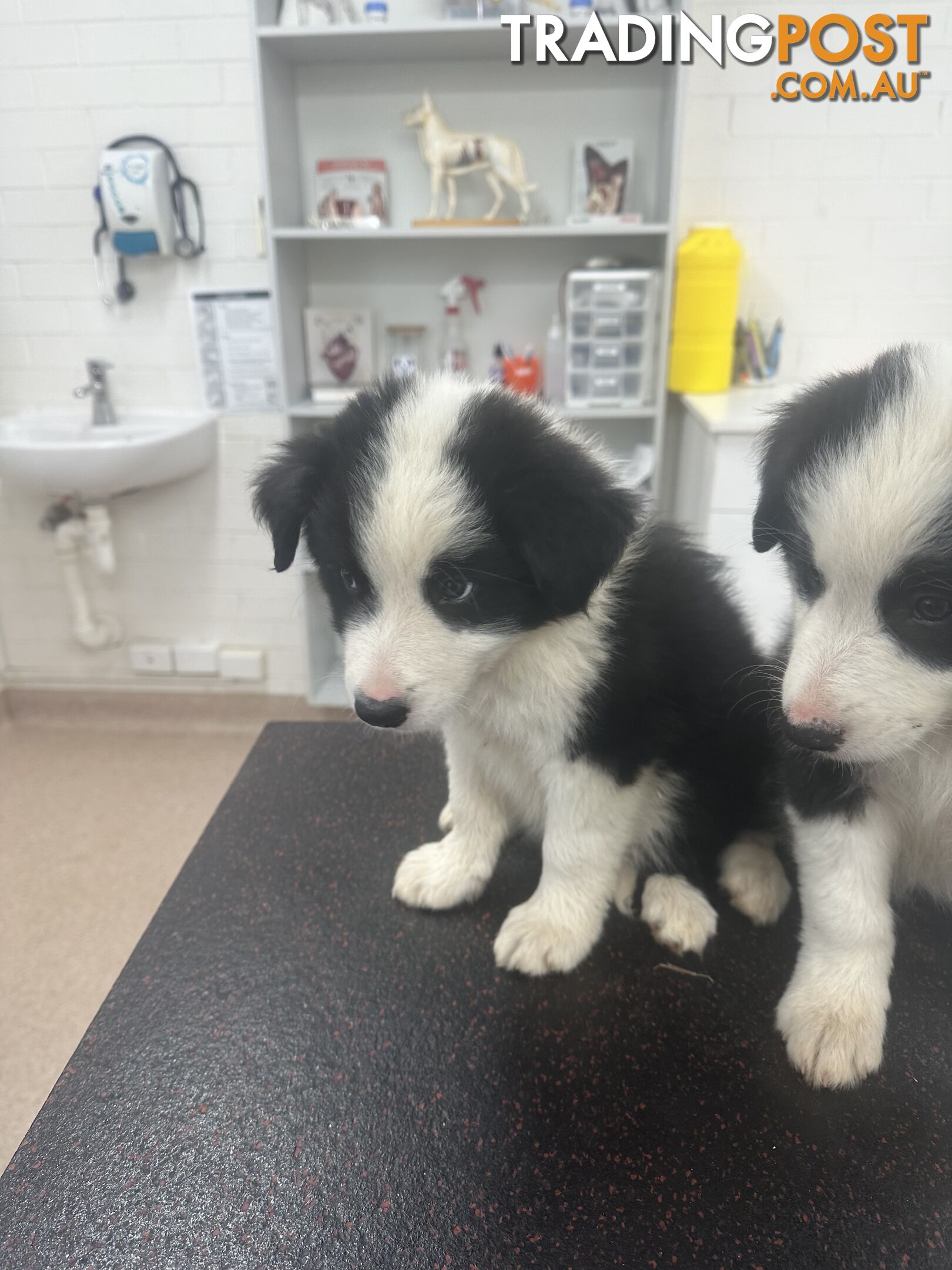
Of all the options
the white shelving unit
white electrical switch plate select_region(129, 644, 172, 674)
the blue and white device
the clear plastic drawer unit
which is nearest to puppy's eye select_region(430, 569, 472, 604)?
the white shelving unit

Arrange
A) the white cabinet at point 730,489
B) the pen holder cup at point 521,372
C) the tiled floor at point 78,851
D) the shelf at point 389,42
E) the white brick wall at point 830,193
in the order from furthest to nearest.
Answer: the pen holder cup at point 521,372, the white brick wall at point 830,193, the shelf at point 389,42, the white cabinet at point 730,489, the tiled floor at point 78,851

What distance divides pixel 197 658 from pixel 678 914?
2.47 meters

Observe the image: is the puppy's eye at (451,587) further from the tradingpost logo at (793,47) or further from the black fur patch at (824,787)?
the tradingpost logo at (793,47)

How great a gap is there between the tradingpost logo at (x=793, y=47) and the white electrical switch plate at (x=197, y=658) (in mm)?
2178

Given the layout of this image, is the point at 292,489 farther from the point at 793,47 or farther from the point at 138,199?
the point at 793,47

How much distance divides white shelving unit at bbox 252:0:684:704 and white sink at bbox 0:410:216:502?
0.42 m

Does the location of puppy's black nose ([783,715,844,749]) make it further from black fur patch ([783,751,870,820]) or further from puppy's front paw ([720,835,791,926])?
puppy's front paw ([720,835,791,926])

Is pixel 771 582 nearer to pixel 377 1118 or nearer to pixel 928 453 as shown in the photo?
pixel 928 453

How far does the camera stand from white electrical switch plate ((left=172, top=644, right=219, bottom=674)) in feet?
10.1

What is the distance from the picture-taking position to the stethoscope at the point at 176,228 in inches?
99.4

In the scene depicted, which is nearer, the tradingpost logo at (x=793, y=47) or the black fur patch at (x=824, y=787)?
the black fur patch at (x=824, y=787)

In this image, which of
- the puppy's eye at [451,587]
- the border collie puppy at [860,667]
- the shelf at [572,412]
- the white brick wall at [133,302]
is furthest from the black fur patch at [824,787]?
the shelf at [572,412]

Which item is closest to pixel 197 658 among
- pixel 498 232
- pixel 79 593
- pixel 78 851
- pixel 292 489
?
pixel 79 593

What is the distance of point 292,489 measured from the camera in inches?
34.6
